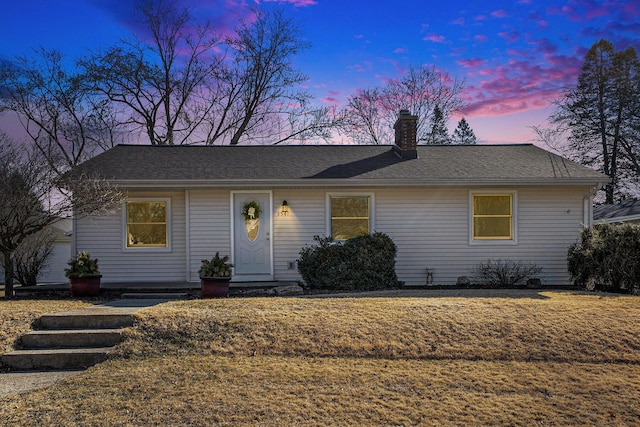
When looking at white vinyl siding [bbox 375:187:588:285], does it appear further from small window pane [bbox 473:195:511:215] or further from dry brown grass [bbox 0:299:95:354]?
dry brown grass [bbox 0:299:95:354]

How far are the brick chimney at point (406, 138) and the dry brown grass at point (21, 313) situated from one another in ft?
29.6

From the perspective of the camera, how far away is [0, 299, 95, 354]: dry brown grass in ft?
22.1

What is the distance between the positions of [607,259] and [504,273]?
2232 mm

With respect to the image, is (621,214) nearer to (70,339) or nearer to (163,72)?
(70,339)

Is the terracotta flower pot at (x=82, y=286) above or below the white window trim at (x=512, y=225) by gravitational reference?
below

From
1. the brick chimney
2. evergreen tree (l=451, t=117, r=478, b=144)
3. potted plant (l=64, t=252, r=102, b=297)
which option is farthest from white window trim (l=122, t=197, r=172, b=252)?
evergreen tree (l=451, t=117, r=478, b=144)

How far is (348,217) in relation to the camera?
39.8 ft

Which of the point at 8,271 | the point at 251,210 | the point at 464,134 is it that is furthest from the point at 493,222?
the point at 464,134

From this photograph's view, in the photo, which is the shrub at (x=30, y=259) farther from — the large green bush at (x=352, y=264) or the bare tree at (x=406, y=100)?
the bare tree at (x=406, y=100)

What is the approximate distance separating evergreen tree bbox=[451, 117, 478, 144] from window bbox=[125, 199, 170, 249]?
26.9 meters

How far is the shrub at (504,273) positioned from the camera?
39.1ft

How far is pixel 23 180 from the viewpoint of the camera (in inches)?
401

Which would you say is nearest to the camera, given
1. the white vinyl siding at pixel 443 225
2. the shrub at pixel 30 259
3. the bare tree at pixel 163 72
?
the white vinyl siding at pixel 443 225

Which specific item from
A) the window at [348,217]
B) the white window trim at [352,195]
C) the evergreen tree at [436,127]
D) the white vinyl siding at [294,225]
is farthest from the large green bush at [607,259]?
the evergreen tree at [436,127]
